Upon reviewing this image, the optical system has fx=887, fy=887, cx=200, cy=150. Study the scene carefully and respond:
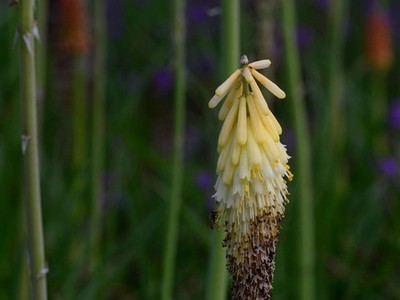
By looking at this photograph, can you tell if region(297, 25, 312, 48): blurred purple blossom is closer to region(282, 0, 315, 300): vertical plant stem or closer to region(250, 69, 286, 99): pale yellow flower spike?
region(282, 0, 315, 300): vertical plant stem

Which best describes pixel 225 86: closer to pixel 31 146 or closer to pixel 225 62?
pixel 31 146

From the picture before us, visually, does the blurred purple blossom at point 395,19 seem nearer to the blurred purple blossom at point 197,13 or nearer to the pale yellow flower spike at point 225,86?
the blurred purple blossom at point 197,13

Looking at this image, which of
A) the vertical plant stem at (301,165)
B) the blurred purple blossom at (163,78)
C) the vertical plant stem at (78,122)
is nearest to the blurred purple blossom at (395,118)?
the blurred purple blossom at (163,78)

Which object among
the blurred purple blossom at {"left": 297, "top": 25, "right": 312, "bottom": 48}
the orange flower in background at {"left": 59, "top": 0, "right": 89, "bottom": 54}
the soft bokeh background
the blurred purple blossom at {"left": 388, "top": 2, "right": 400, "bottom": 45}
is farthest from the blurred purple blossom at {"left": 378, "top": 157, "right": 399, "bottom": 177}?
the blurred purple blossom at {"left": 388, "top": 2, "right": 400, "bottom": 45}

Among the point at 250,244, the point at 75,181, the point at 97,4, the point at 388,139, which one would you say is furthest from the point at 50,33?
the point at 250,244

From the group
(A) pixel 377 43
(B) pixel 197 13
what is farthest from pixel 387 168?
(B) pixel 197 13

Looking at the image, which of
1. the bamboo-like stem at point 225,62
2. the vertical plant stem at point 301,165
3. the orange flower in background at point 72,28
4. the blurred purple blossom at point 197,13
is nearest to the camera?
the bamboo-like stem at point 225,62
